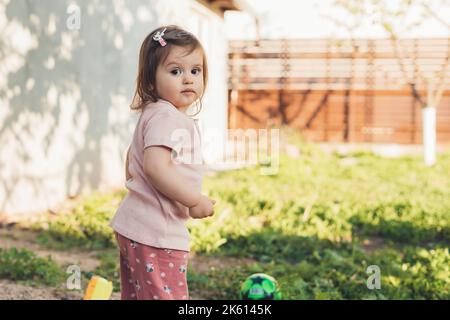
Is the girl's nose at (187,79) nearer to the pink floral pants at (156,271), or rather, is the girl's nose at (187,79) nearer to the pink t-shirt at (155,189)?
the pink t-shirt at (155,189)

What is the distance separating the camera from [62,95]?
325 inches

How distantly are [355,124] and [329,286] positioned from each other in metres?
13.7

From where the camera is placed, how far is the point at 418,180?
10828 mm

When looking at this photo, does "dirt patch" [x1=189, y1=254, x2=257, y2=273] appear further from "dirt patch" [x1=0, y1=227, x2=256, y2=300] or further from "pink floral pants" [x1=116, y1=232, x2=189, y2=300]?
"pink floral pants" [x1=116, y1=232, x2=189, y2=300]

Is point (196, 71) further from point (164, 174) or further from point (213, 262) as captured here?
point (213, 262)

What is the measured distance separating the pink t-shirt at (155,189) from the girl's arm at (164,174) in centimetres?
2

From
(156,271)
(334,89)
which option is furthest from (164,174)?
(334,89)

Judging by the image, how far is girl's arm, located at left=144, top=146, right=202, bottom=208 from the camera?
8.58ft

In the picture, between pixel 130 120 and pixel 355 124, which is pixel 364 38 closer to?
pixel 355 124

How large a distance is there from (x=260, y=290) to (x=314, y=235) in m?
2.40

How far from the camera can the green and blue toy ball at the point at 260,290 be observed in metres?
4.35

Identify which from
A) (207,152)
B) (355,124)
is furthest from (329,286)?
(355,124)

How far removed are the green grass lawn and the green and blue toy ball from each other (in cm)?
22

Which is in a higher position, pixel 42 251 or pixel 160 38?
pixel 160 38
